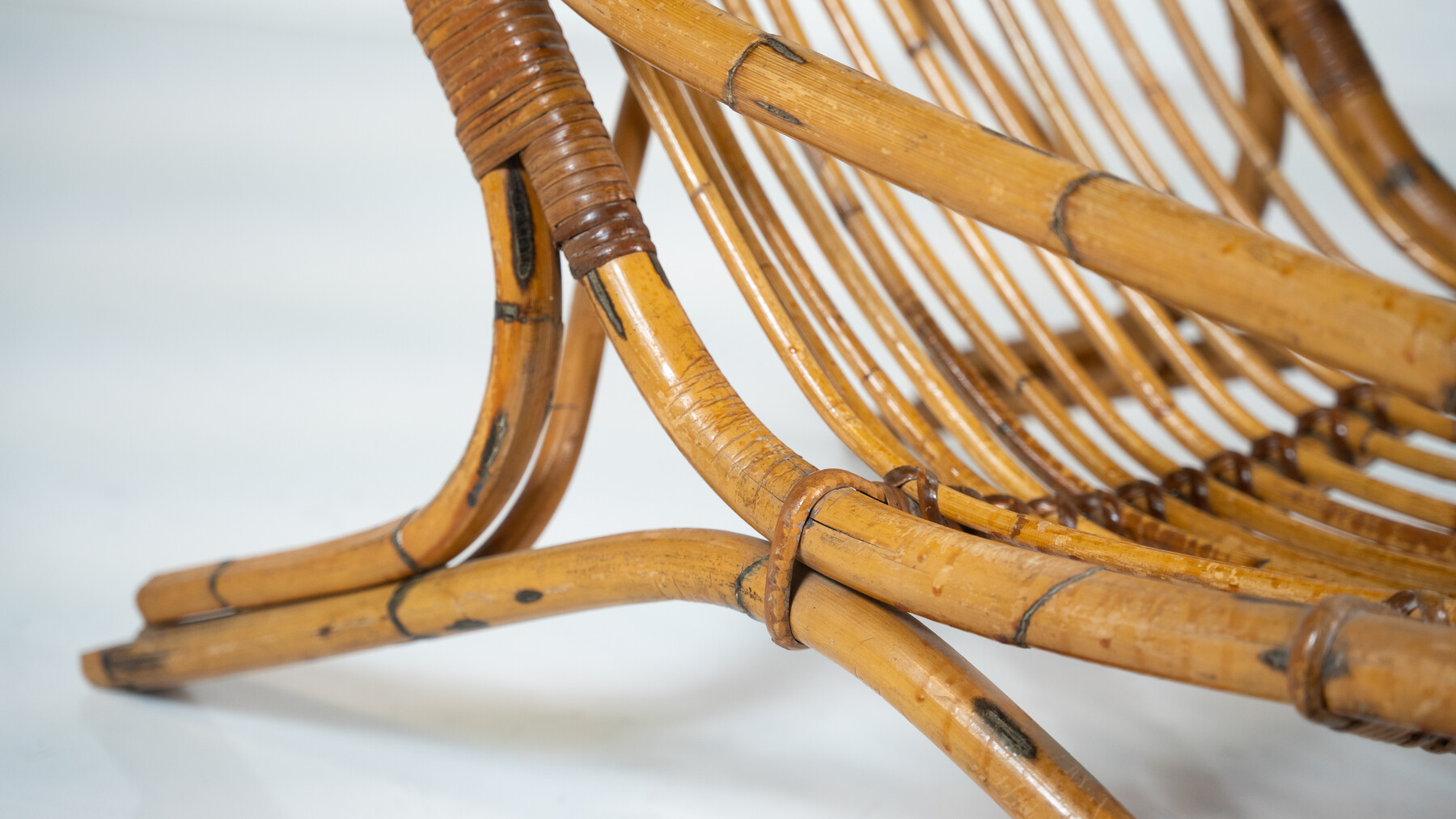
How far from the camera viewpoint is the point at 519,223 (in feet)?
2.19

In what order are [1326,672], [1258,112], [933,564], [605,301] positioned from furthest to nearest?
[1258,112], [605,301], [933,564], [1326,672]

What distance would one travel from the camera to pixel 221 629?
0.85m

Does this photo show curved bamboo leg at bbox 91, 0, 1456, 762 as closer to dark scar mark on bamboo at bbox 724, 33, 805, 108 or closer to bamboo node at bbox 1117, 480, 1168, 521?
dark scar mark on bamboo at bbox 724, 33, 805, 108

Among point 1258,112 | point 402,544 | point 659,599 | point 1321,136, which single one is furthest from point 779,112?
point 1258,112

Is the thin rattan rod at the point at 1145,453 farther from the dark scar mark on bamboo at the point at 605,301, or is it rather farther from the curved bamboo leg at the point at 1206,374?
the dark scar mark on bamboo at the point at 605,301

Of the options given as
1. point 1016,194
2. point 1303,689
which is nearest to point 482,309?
point 1016,194

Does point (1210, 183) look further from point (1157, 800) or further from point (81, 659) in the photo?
point (81, 659)

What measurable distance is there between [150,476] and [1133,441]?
96 cm

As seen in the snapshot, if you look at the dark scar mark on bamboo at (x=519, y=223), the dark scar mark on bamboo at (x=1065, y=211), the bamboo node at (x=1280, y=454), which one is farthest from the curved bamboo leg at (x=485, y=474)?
the bamboo node at (x=1280, y=454)

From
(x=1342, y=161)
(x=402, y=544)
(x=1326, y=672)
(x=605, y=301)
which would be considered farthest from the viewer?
(x=1342, y=161)

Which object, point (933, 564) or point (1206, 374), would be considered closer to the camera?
point (933, 564)

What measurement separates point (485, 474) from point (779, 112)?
0.30m

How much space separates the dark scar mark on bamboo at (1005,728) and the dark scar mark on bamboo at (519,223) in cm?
33

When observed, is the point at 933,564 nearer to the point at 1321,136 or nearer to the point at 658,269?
the point at 658,269
